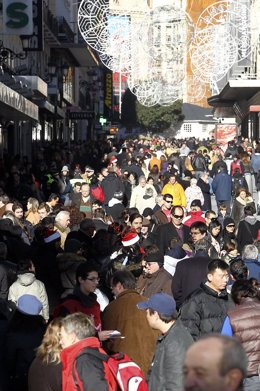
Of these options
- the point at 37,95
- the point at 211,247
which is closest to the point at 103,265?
the point at 211,247

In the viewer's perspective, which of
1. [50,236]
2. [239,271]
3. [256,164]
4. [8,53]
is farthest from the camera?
[256,164]

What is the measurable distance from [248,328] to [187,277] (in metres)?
2.32

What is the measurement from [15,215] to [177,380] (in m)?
9.45

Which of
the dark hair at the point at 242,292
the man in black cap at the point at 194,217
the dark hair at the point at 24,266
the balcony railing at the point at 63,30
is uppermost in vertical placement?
the balcony railing at the point at 63,30

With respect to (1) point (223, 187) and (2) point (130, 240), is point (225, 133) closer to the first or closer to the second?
(1) point (223, 187)

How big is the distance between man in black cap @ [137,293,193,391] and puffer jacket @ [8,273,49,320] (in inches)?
127

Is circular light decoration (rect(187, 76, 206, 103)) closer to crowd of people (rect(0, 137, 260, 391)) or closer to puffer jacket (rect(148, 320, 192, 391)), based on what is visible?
crowd of people (rect(0, 137, 260, 391))

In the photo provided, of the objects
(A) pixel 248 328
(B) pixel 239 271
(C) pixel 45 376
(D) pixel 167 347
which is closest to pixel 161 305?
(D) pixel 167 347

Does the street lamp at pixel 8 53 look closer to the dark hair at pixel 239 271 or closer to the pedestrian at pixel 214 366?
the dark hair at pixel 239 271

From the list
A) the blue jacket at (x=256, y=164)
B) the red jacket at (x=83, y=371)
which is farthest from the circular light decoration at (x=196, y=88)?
the red jacket at (x=83, y=371)

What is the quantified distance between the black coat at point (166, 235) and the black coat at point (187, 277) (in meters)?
4.39

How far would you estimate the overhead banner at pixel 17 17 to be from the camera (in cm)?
2877

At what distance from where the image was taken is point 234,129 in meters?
61.1

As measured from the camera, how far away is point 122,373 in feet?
18.1
